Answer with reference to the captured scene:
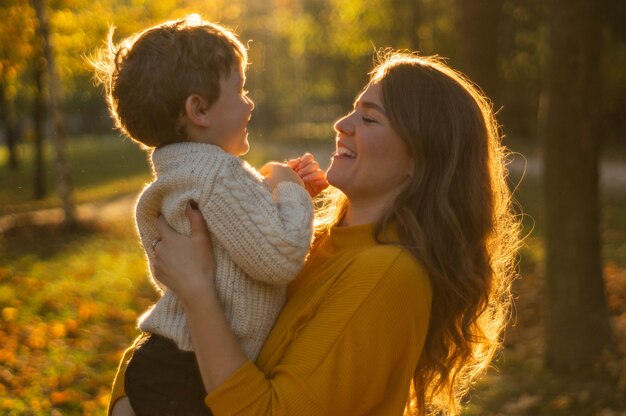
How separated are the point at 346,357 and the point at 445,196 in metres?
0.57

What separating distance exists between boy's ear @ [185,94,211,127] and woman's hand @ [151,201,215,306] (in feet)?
0.82

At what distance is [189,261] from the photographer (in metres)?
2.38

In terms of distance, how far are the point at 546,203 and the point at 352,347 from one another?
499 centimetres

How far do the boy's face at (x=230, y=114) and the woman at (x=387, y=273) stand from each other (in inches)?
11.8

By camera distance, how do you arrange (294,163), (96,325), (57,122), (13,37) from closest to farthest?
(294,163) < (96,325) < (57,122) < (13,37)

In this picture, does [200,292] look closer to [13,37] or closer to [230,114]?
[230,114]

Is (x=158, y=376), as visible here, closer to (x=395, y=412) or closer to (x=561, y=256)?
(x=395, y=412)

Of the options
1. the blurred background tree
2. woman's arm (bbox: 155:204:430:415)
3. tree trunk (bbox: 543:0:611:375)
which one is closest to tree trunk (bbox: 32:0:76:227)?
the blurred background tree

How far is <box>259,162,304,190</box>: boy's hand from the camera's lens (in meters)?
2.61

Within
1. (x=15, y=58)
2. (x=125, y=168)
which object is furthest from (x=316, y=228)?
(x=125, y=168)

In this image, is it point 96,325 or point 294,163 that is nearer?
point 294,163

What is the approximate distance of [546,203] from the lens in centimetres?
688

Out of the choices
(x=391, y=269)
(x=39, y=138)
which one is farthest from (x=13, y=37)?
(x=391, y=269)

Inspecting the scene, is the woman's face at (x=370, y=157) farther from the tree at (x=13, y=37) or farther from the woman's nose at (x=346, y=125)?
the tree at (x=13, y=37)
